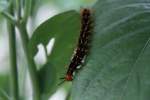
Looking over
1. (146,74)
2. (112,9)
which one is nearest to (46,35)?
(112,9)

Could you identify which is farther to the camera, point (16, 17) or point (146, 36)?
point (16, 17)

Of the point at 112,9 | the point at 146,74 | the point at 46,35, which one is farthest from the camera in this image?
the point at 46,35

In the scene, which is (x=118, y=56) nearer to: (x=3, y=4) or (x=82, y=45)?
(x=82, y=45)

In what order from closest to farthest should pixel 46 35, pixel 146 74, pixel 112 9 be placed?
pixel 146 74, pixel 112 9, pixel 46 35

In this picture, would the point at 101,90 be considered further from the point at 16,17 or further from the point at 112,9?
the point at 16,17

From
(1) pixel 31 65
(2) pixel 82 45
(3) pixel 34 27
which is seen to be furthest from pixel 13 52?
(3) pixel 34 27

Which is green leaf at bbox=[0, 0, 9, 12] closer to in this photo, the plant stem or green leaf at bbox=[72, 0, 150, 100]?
the plant stem
